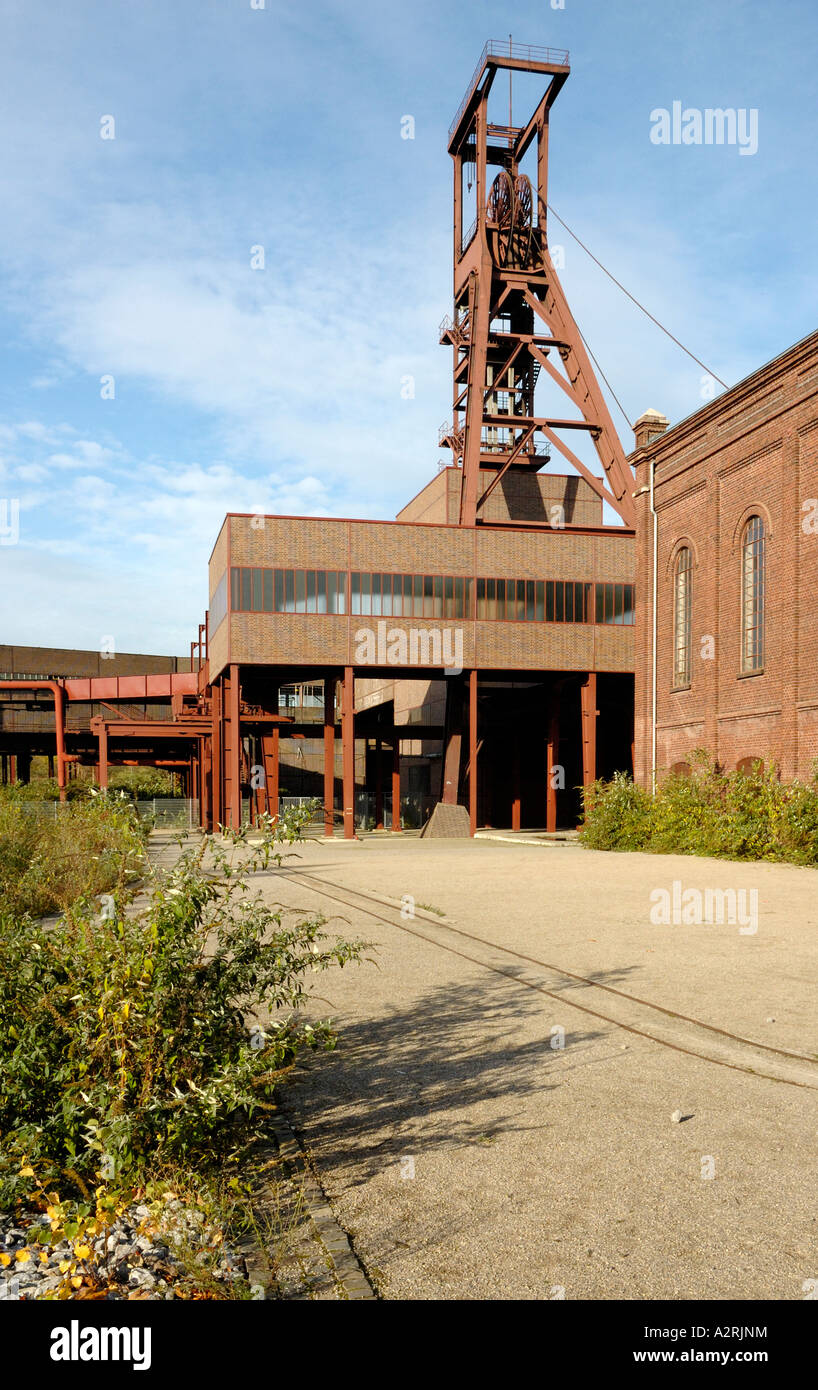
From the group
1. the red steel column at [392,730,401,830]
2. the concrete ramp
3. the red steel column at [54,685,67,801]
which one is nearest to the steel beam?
the concrete ramp

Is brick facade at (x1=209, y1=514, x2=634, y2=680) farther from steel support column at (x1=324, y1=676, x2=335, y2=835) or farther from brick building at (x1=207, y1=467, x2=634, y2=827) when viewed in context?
steel support column at (x1=324, y1=676, x2=335, y2=835)

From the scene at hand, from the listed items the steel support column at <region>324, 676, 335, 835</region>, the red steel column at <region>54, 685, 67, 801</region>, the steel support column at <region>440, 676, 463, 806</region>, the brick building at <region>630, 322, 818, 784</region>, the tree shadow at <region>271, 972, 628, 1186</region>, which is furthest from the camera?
the red steel column at <region>54, 685, 67, 801</region>

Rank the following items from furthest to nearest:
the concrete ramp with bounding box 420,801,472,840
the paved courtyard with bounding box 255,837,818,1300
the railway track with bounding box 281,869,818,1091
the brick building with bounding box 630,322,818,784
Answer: the concrete ramp with bounding box 420,801,472,840
the brick building with bounding box 630,322,818,784
the railway track with bounding box 281,869,818,1091
the paved courtyard with bounding box 255,837,818,1300

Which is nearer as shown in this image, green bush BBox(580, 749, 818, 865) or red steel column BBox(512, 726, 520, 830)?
green bush BBox(580, 749, 818, 865)

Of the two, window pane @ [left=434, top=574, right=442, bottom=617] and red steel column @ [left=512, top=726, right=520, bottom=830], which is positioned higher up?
window pane @ [left=434, top=574, right=442, bottom=617]

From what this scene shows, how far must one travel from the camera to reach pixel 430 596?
36.8m

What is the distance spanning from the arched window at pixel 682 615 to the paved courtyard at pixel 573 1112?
61.3ft

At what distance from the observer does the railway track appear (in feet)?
20.5

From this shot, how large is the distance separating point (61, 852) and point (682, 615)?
20.8 m

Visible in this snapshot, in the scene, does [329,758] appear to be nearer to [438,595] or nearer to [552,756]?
[438,595]

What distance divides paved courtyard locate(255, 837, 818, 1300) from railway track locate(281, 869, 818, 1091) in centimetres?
3

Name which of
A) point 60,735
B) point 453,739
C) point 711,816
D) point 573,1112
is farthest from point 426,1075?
point 60,735

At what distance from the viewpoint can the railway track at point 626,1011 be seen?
20.5ft

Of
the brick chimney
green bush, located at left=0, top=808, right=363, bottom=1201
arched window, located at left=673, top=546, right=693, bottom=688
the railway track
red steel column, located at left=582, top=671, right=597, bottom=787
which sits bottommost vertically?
the railway track
